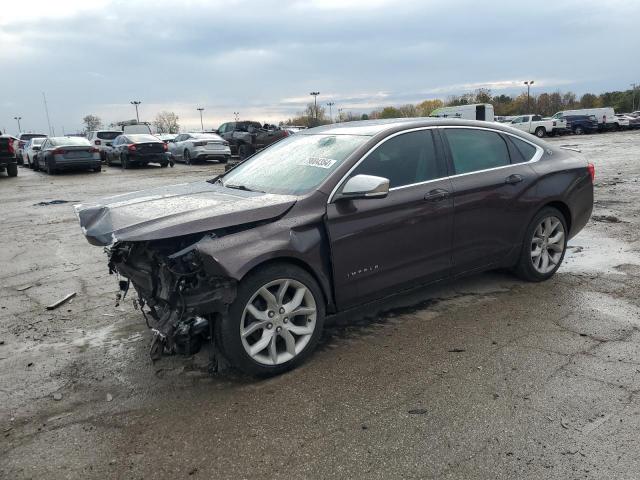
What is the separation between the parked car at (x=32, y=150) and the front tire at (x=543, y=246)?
23626 mm

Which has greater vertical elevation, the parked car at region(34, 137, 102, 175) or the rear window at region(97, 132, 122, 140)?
the rear window at region(97, 132, 122, 140)

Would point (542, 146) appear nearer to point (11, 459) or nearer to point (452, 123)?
point (452, 123)

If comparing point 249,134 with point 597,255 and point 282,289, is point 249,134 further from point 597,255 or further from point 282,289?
point 282,289

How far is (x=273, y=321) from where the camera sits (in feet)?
11.5

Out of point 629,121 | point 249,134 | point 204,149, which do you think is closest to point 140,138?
point 204,149

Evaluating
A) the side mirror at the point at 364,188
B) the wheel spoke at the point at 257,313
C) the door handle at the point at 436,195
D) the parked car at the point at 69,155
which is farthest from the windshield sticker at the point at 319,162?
the parked car at the point at 69,155

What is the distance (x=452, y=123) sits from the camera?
4.72 m

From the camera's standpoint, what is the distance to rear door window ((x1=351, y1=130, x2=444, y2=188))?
411cm

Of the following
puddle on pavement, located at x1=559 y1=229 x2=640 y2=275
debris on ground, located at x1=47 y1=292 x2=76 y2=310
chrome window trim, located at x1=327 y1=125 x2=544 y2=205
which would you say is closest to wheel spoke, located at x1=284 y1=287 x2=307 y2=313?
chrome window trim, located at x1=327 y1=125 x2=544 y2=205

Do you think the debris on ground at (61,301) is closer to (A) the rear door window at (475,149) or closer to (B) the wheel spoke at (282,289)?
(B) the wheel spoke at (282,289)

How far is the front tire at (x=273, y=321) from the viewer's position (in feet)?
11.0

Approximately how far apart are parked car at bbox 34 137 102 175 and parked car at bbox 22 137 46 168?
3.28 metres

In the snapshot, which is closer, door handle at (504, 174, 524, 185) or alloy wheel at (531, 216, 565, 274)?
door handle at (504, 174, 524, 185)

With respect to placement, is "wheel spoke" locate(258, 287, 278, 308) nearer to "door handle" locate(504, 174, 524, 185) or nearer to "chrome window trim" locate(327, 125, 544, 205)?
"chrome window trim" locate(327, 125, 544, 205)
